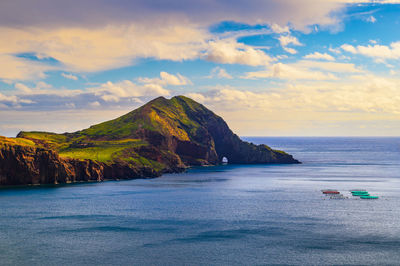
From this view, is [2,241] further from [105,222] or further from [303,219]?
[303,219]

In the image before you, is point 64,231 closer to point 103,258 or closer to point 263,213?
point 103,258

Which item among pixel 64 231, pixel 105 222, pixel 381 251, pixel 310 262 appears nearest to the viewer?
pixel 310 262

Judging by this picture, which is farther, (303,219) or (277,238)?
(303,219)

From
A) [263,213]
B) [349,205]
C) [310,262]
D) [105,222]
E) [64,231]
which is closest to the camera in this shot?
[310,262]

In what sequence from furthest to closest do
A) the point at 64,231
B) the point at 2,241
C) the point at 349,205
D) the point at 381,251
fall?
the point at 349,205 → the point at 64,231 → the point at 2,241 → the point at 381,251

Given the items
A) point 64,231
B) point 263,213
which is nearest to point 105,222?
point 64,231

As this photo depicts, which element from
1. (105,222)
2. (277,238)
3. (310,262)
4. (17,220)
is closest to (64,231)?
(105,222)

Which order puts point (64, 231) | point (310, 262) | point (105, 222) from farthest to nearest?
point (105, 222), point (64, 231), point (310, 262)

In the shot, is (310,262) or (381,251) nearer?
(310,262)
